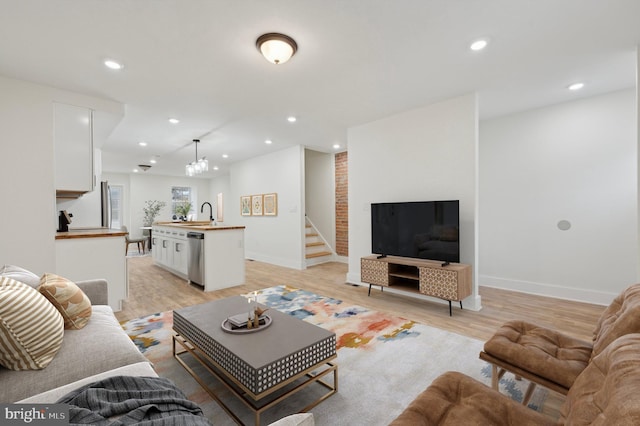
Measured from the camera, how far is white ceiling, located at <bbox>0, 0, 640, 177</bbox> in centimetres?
199

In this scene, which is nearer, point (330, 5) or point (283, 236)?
point (330, 5)

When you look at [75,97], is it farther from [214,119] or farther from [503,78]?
[503,78]

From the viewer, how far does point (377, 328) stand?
9.53 feet

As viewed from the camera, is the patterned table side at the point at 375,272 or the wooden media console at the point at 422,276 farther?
the patterned table side at the point at 375,272

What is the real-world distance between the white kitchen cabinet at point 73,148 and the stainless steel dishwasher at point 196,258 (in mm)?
1527

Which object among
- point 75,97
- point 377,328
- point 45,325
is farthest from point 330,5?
point 75,97

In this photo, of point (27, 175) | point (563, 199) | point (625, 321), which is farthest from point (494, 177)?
point (27, 175)

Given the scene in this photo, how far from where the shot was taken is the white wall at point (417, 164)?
3.47 meters

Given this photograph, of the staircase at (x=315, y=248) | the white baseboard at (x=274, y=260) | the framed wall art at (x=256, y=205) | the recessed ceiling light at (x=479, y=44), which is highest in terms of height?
the recessed ceiling light at (x=479, y=44)

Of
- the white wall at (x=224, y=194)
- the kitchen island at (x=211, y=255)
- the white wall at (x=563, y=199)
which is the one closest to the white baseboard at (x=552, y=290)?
the white wall at (x=563, y=199)

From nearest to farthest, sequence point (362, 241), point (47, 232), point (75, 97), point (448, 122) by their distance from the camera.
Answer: point (47, 232) < point (75, 97) < point (448, 122) < point (362, 241)

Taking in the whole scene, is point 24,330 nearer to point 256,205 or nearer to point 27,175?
point 27,175

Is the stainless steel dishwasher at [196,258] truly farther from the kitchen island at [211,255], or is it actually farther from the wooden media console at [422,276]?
the wooden media console at [422,276]

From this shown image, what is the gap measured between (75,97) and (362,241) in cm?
416
